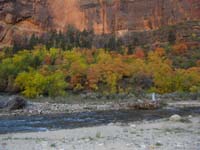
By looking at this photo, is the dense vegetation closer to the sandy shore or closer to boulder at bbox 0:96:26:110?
boulder at bbox 0:96:26:110

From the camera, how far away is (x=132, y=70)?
7450 centimetres

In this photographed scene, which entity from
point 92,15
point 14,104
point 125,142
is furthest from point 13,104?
point 92,15

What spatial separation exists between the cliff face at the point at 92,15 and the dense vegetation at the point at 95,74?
24.4 m

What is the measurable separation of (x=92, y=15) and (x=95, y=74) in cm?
4483

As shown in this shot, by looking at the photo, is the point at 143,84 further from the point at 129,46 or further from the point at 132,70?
the point at 129,46

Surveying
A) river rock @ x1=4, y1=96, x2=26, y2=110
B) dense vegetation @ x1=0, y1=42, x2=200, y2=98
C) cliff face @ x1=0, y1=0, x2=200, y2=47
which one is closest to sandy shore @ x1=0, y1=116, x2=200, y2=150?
river rock @ x1=4, y1=96, x2=26, y2=110

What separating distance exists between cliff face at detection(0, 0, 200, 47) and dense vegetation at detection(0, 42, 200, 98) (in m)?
24.4

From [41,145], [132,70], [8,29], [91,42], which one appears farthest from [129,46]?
[41,145]

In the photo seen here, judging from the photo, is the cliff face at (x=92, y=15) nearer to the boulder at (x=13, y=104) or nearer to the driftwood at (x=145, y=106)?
the boulder at (x=13, y=104)

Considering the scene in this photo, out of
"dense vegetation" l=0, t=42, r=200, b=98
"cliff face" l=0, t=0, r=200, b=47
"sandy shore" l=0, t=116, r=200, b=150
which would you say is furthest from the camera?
"cliff face" l=0, t=0, r=200, b=47

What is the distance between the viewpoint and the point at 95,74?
70062mm

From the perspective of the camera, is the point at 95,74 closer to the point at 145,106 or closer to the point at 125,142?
the point at 145,106

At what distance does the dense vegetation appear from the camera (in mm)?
65375

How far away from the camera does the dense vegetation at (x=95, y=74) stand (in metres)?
65.4
